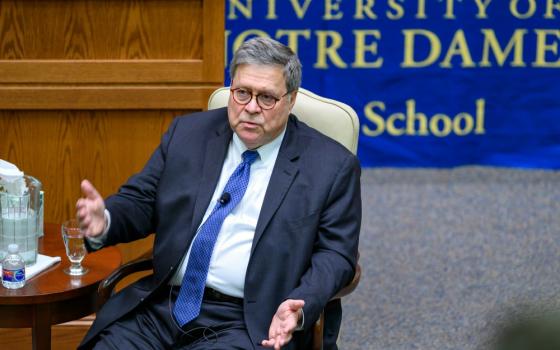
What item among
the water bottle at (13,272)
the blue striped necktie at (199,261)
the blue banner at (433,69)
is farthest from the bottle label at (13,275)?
the blue banner at (433,69)

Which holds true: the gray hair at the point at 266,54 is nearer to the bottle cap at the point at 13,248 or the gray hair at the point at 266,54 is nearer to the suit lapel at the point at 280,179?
the suit lapel at the point at 280,179

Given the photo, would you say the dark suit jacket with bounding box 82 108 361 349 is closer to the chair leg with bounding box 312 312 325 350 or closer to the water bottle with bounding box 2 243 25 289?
the chair leg with bounding box 312 312 325 350

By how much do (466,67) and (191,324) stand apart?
166 inches

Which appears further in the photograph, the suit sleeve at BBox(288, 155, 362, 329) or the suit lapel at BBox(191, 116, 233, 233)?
the suit lapel at BBox(191, 116, 233, 233)

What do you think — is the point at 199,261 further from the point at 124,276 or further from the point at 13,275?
the point at 13,275

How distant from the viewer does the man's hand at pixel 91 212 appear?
2186 mm

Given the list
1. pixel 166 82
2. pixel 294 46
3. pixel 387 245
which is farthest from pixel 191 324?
pixel 294 46

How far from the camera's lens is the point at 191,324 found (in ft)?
7.70

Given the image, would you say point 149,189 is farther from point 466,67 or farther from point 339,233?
point 466,67

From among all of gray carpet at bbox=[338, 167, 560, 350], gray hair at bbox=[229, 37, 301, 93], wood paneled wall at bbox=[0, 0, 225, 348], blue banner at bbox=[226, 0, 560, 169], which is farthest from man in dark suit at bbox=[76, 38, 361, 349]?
blue banner at bbox=[226, 0, 560, 169]

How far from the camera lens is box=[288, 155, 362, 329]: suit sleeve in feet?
7.45

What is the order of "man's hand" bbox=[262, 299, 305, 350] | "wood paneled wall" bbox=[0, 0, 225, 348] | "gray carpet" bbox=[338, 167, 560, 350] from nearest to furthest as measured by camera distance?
A: "man's hand" bbox=[262, 299, 305, 350] → "wood paneled wall" bbox=[0, 0, 225, 348] → "gray carpet" bbox=[338, 167, 560, 350]

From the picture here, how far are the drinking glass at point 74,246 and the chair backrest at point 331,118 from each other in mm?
797

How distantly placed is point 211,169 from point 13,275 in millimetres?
625
